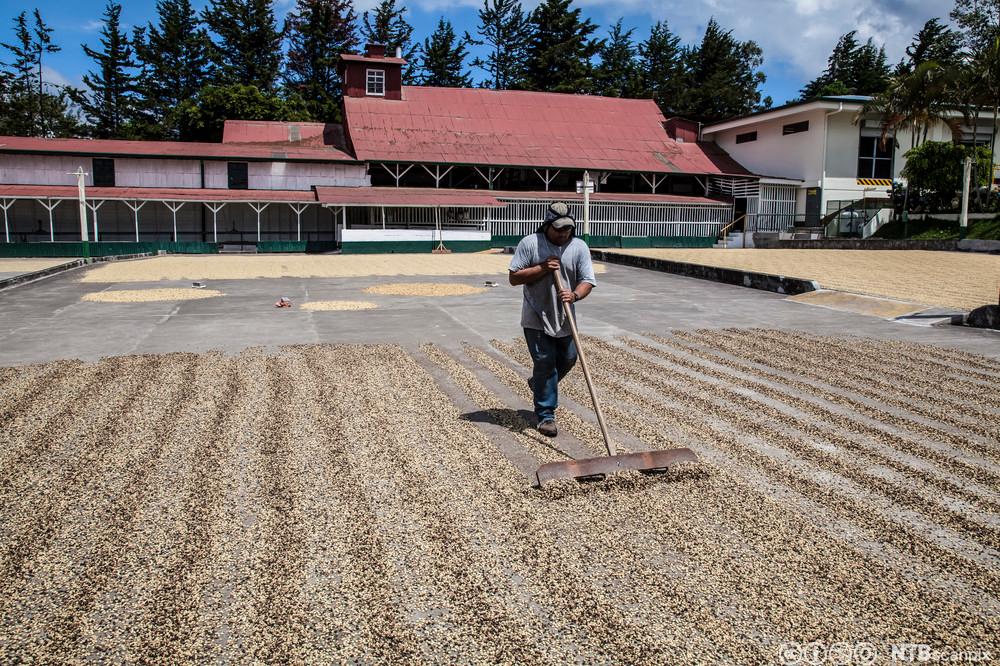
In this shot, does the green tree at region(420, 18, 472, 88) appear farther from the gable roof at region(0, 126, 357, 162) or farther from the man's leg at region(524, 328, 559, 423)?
the man's leg at region(524, 328, 559, 423)

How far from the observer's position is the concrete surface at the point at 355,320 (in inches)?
377

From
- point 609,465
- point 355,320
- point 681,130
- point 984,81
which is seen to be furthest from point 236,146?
point 609,465

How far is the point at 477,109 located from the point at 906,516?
136 ft

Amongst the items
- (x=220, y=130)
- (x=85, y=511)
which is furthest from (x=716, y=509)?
(x=220, y=130)

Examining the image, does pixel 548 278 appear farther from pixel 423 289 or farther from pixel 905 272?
pixel 905 272

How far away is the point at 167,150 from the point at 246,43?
80.9 feet

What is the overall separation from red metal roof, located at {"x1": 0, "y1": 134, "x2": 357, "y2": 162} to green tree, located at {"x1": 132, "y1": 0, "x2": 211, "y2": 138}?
70.7 ft

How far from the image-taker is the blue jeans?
5461mm

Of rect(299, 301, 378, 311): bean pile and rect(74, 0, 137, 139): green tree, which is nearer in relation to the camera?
rect(299, 301, 378, 311): bean pile

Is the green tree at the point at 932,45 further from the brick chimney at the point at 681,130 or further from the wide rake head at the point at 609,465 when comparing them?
the wide rake head at the point at 609,465

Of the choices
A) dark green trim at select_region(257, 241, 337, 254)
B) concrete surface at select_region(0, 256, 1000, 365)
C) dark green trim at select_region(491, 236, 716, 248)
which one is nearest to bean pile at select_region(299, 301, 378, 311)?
concrete surface at select_region(0, 256, 1000, 365)

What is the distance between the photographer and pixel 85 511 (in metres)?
3.99

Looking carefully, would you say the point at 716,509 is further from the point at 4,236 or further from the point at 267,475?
the point at 4,236

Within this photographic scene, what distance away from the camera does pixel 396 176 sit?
124 ft
